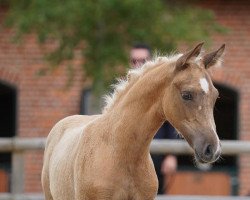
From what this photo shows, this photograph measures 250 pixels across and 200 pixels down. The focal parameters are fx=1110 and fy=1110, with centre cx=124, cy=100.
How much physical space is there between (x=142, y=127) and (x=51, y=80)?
787 centimetres

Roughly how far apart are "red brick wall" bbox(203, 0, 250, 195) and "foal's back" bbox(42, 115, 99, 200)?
20.5ft

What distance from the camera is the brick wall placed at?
49.8 feet

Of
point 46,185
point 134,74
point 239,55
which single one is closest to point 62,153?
point 46,185

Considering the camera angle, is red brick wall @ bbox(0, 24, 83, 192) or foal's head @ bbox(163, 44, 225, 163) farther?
red brick wall @ bbox(0, 24, 83, 192)

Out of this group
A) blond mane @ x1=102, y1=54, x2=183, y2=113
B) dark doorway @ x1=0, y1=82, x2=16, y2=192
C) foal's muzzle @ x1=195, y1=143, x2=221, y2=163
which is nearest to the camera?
foal's muzzle @ x1=195, y1=143, x2=221, y2=163

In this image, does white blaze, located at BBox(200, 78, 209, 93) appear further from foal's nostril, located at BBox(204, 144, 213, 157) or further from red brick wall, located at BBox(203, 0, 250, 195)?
red brick wall, located at BBox(203, 0, 250, 195)

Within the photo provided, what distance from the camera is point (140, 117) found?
7.50m

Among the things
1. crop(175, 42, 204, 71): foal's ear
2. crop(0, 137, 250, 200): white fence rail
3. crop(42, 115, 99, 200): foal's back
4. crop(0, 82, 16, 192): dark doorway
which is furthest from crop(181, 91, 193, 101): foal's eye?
crop(0, 82, 16, 192): dark doorway

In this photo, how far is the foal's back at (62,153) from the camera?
805 centimetres

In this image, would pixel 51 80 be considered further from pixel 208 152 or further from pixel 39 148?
pixel 208 152

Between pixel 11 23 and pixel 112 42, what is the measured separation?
117 cm

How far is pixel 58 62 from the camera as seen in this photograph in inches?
498

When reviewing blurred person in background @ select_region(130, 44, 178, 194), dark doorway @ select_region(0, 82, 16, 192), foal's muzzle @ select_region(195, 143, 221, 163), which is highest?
foal's muzzle @ select_region(195, 143, 221, 163)

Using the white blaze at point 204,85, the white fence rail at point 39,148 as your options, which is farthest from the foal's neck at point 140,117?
Result: the white fence rail at point 39,148
